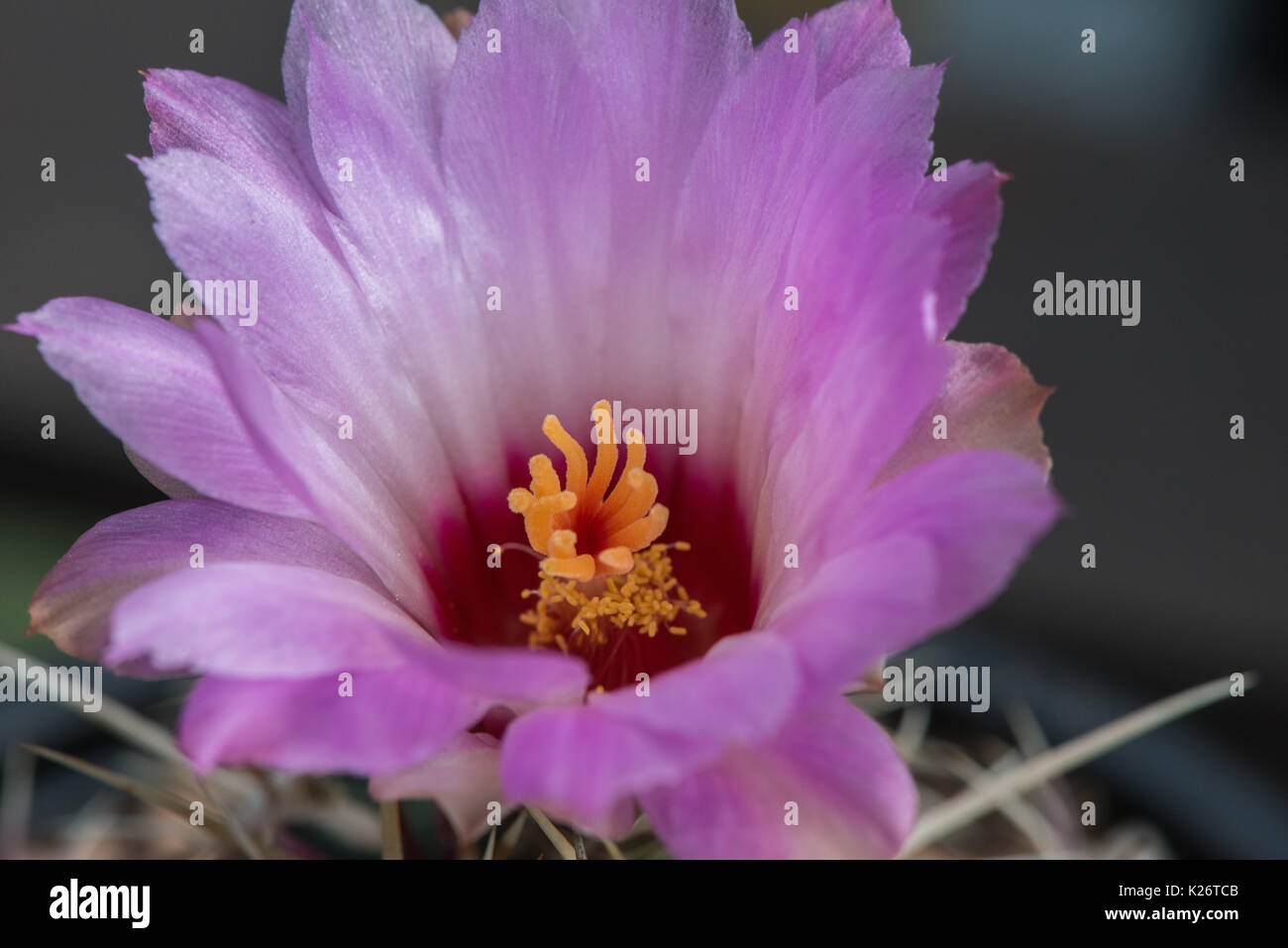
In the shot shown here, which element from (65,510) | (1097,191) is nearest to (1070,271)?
(1097,191)

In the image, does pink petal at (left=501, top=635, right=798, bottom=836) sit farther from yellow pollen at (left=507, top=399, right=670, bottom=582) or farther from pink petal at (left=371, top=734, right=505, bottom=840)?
yellow pollen at (left=507, top=399, right=670, bottom=582)

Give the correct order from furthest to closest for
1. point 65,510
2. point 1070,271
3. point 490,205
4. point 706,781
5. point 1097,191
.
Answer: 1. point 1097,191
2. point 1070,271
3. point 65,510
4. point 490,205
5. point 706,781

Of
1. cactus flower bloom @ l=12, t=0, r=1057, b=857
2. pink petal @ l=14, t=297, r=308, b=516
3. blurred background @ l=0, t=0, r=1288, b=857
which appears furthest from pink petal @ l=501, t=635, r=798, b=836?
blurred background @ l=0, t=0, r=1288, b=857

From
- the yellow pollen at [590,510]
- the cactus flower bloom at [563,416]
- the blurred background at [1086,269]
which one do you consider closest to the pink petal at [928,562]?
the cactus flower bloom at [563,416]

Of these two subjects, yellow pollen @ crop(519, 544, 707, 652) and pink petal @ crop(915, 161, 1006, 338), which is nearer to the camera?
pink petal @ crop(915, 161, 1006, 338)

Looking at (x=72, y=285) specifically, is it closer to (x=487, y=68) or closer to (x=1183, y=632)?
(x=487, y=68)

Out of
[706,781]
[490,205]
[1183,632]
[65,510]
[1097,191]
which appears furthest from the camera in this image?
[1097,191]

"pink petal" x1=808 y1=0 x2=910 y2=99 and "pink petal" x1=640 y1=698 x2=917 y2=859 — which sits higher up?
"pink petal" x1=808 y1=0 x2=910 y2=99
